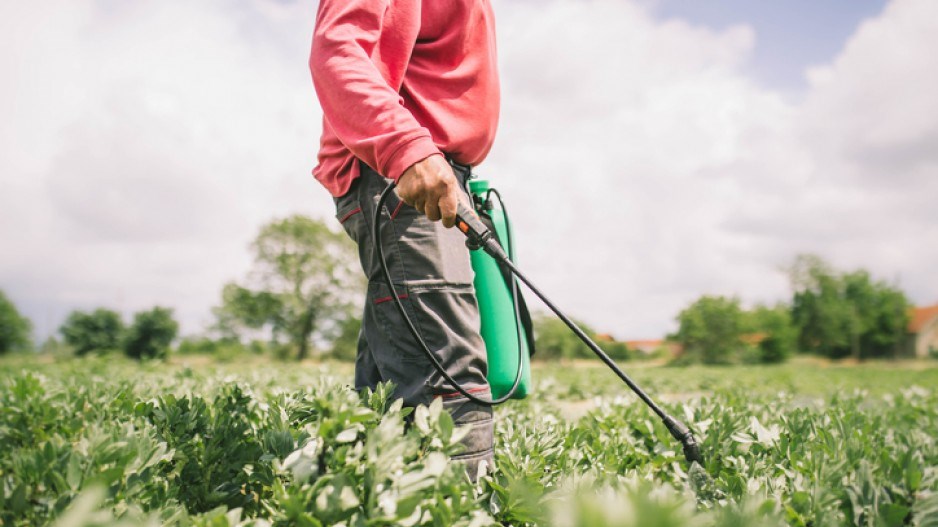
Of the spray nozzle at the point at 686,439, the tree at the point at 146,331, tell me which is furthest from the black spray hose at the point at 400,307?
the tree at the point at 146,331

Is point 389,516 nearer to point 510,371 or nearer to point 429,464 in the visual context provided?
point 429,464

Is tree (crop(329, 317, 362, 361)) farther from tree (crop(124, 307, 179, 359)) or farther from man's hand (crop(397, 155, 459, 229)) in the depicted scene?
man's hand (crop(397, 155, 459, 229))

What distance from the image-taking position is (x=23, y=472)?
136 cm

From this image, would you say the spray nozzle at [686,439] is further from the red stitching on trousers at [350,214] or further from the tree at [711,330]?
the tree at [711,330]

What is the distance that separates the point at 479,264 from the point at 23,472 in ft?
5.23

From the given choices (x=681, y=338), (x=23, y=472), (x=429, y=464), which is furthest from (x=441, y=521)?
(x=681, y=338)

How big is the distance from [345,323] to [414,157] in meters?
44.6

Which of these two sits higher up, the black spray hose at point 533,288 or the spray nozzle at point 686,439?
the black spray hose at point 533,288

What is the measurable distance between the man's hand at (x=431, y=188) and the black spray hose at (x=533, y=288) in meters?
0.11

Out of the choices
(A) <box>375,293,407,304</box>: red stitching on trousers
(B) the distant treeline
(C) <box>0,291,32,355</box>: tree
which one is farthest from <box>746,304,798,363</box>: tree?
(C) <box>0,291,32,355</box>: tree

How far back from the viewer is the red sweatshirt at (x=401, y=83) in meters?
1.87

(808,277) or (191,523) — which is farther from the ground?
(808,277)

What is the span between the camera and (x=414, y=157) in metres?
1.81

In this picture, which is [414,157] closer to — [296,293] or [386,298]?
[386,298]
